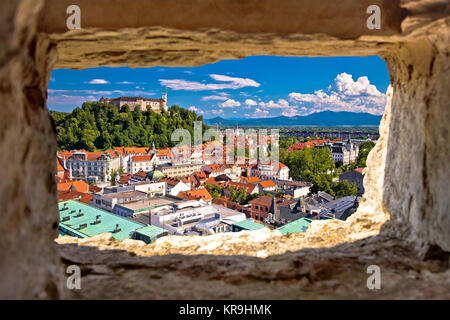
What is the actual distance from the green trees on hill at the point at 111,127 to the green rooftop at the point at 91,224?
4735 centimetres

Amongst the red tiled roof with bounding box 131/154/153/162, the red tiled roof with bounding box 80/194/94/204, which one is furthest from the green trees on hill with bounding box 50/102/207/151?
the red tiled roof with bounding box 80/194/94/204

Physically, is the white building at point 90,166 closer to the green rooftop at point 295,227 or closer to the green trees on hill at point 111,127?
the green trees on hill at point 111,127

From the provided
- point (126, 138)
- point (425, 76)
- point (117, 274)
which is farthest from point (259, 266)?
point (126, 138)

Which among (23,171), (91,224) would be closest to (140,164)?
(91,224)

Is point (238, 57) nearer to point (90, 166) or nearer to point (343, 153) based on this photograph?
point (90, 166)

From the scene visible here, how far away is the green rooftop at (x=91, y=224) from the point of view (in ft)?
40.5

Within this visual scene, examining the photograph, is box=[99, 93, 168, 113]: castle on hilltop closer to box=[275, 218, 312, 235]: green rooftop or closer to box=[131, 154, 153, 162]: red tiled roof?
box=[131, 154, 153, 162]: red tiled roof

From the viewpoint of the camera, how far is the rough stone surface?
190cm

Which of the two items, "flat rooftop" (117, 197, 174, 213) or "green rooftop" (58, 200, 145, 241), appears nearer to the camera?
"green rooftop" (58, 200, 145, 241)

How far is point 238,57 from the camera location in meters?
2.87

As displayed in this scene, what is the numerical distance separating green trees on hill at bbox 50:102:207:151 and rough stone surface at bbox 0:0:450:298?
205 feet
